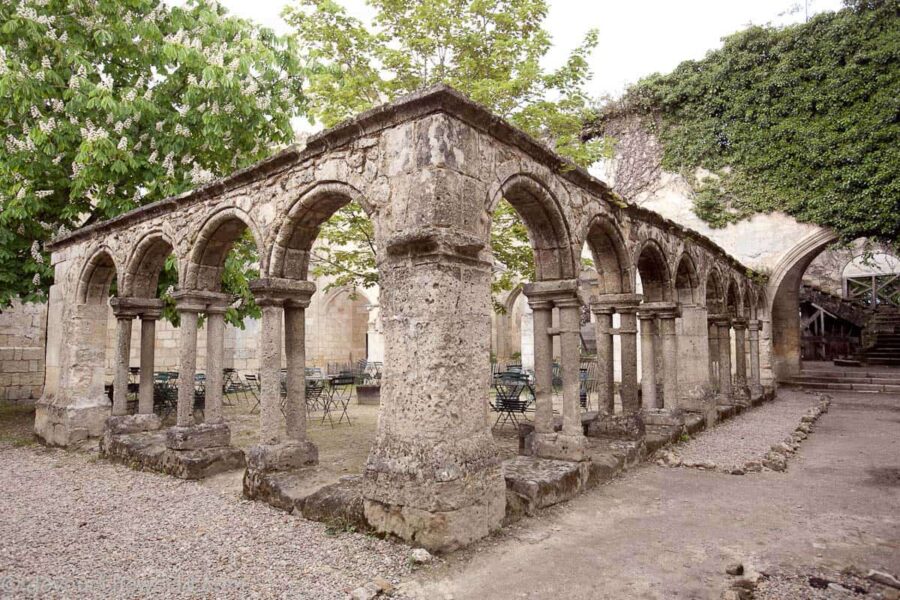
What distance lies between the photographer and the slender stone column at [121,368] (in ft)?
22.0

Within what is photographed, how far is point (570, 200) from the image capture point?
509 centimetres

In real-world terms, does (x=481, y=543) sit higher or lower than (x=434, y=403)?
lower

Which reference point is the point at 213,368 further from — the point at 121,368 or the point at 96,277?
the point at 96,277

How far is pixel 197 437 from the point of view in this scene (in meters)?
5.56

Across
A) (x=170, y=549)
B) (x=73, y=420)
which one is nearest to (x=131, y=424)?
(x=73, y=420)

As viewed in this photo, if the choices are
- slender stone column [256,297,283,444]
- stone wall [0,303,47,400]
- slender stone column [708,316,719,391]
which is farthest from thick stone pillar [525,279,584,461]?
stone wall [0,303,47,400]

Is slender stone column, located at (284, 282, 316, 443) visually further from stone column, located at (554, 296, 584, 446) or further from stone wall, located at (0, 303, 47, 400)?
stone wall, located at (0, 303, 47, 400)

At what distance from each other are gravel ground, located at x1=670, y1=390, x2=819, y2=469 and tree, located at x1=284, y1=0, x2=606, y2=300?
339 cm

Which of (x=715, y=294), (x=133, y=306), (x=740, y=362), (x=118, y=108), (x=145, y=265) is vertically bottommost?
(x=740, y=362)

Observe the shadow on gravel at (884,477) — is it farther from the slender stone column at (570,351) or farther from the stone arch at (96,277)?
the stone arch at (96,277)

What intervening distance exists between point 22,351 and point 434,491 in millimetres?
12078

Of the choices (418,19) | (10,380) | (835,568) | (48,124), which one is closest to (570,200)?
(835,568)

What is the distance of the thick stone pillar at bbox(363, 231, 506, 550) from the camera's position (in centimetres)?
340

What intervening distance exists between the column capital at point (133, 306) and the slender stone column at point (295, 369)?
280 centimetres
